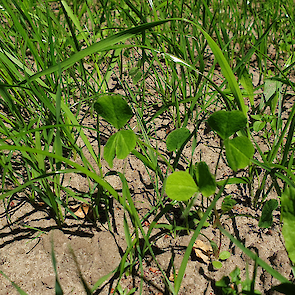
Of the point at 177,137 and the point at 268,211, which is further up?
the point at 177,137

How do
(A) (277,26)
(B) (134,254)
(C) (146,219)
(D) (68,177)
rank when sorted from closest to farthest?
(B) (134,254)
(C) (146,219)
(D) (68,177)
(A) (277,26)

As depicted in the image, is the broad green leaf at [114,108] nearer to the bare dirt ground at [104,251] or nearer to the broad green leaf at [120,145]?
the broad green leaf at [120,145]

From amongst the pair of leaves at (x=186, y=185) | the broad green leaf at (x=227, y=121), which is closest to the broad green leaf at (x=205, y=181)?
the pair of leaves at (x=186, y=185)

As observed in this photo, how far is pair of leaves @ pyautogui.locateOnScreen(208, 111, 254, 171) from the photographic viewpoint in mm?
893

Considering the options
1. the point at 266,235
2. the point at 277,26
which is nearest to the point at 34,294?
the point at 266,235

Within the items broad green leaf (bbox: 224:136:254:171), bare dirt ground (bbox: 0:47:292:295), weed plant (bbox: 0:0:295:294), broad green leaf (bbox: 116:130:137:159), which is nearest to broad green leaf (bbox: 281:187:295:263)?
weed plant (bbox: 0:0:295:294)

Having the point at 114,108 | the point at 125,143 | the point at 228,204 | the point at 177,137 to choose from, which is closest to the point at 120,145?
the point at 125,143

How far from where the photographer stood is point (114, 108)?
0.95 metres

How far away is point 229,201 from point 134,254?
1.39ft

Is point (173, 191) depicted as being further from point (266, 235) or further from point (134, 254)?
point (266, 235)

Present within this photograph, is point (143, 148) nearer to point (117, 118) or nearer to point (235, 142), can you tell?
point (117, 118)

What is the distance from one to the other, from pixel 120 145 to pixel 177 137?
0.24 metres

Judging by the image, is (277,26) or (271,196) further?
(277,26)

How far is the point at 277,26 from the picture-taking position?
200 cm
